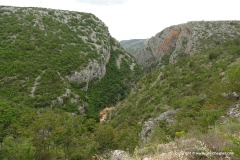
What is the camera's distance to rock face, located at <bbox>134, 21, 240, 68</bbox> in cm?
5481

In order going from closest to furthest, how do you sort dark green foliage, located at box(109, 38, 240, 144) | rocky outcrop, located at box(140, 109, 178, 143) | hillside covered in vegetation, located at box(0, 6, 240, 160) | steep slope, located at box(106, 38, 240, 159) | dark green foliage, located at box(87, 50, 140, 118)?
hillside covered in vegetation, located at box(0, 6, 240, 160)
steep slope, located at box(106, 38, 240, 159)
dark green foliage, located at box(109, 38, 240, 144)
rocky outcrop, located at box(140, 109, 178, 143)
dark green foliage, located at box(87, 50, 140, 118)

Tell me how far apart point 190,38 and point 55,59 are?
3061 cm

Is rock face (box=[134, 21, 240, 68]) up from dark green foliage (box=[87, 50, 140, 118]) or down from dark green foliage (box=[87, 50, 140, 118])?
up

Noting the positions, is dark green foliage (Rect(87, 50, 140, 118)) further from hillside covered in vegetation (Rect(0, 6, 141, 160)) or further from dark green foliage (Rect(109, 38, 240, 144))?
dark green foliage (Rect(109, 38, 240, 144))

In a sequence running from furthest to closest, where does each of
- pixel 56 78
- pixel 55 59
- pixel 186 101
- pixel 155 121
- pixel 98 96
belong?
pixel 98 96, pixel 55 59, pixel 56 78, pixel 186 101, pixel 155 121

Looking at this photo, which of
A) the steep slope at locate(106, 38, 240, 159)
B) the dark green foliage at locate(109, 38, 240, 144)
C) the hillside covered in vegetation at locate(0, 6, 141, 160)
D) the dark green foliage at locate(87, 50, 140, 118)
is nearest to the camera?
the hillside covered in vegetation at locate(0, 6, 141, 160)

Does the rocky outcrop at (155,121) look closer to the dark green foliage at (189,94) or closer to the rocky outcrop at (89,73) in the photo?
the dark green foliage at (189,94)

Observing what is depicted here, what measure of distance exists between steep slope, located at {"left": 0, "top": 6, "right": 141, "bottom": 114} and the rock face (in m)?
14.3

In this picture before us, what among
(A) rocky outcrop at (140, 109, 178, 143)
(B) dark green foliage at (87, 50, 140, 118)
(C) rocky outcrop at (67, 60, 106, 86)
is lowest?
(B) dark green foliage at (87, 50, 140, 118)

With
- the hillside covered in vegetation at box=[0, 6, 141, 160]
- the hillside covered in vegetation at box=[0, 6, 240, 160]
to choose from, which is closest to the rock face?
the hillside covered in vegetation at box=[0, 6, 240, 160]

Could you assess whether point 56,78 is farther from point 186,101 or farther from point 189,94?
point 186,101

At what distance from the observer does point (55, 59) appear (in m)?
50.6

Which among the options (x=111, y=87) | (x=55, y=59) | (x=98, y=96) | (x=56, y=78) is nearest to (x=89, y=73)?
(x=98, y=96)

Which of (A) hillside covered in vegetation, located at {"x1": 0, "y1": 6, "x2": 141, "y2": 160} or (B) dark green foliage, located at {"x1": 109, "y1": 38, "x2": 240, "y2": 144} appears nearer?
(A) hillside covered in vegetation, located at {"x1": 0, "y1": 6, "x2": 141, "y2": 160}
